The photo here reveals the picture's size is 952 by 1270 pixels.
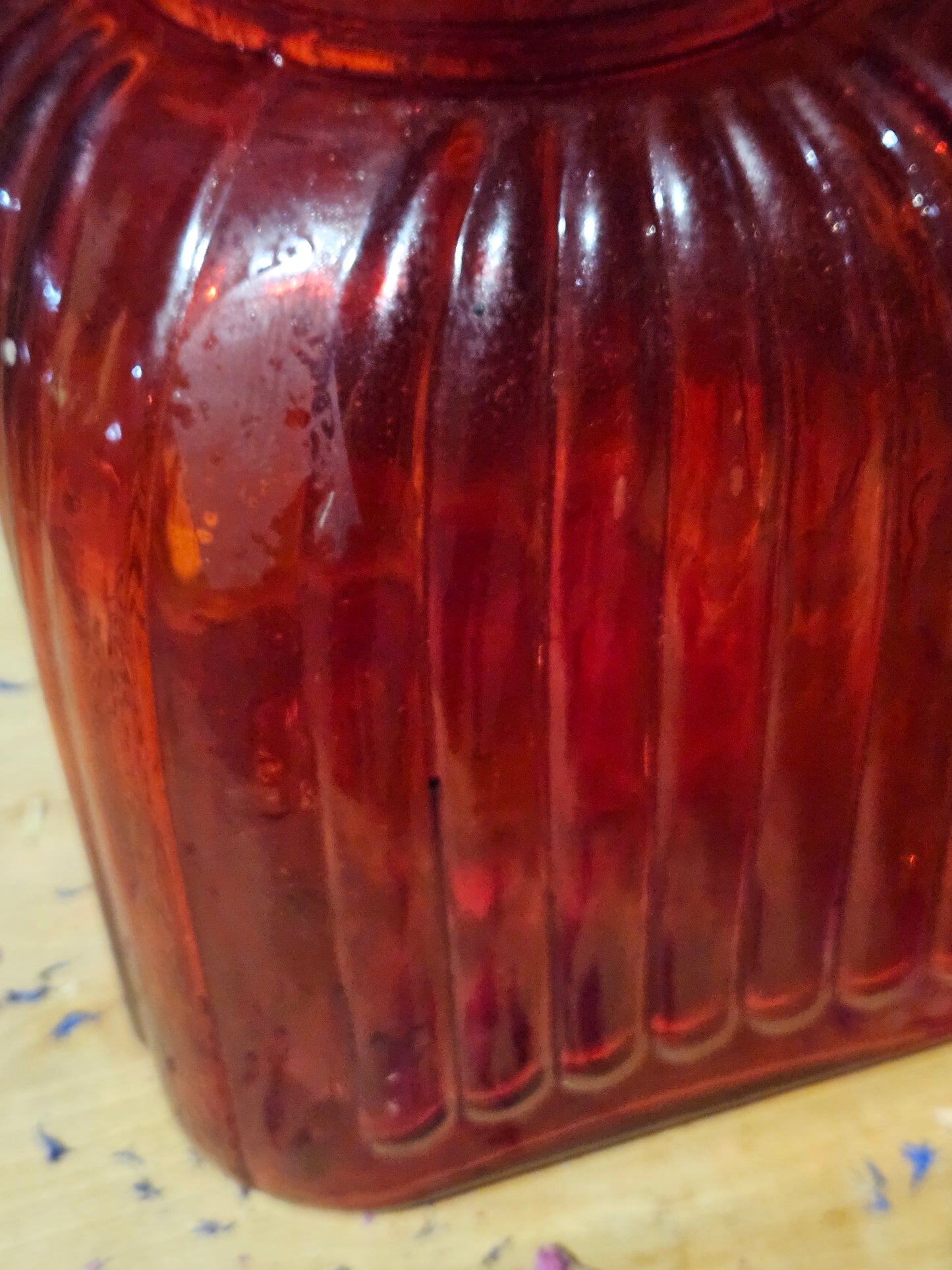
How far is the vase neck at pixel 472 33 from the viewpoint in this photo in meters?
0.29

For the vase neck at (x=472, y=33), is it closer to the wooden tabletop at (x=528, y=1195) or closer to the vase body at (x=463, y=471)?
the vase body at (x=463, y=471)

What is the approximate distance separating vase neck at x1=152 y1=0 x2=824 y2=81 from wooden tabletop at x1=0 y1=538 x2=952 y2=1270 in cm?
38

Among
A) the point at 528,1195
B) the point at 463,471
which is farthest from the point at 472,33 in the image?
the point at 528,1195

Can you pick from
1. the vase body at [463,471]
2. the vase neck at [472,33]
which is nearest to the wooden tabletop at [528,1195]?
the vase body at [463,471]

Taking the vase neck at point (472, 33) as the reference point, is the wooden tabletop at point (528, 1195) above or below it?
below

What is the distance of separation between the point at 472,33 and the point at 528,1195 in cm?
39

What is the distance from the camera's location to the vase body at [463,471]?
31 cm

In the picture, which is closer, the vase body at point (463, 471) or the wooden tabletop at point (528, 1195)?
the vase body at point (463, 471)

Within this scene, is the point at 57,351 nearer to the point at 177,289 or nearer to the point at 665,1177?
the point at 177,289

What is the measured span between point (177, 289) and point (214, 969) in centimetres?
21

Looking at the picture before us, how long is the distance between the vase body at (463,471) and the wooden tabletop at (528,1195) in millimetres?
93

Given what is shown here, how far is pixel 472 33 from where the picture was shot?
297 mm

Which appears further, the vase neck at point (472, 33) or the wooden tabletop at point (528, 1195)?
the wooden tabletop at point (528, 1195)

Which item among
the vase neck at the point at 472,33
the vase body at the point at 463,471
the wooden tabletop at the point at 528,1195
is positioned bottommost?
the wooden tabletop at the point at 528,1195
